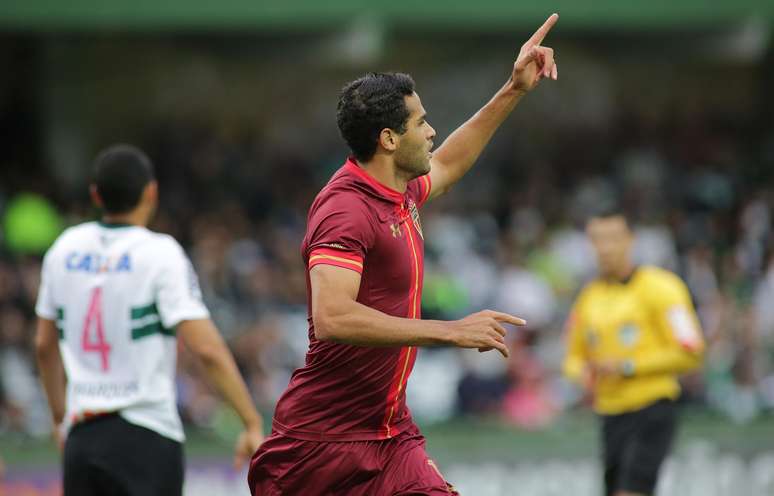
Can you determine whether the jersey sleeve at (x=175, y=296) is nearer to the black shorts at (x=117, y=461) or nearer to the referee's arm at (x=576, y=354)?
the black shorts at (x=117, y=461)

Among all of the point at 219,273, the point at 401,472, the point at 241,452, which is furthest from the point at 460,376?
the point at 401,472

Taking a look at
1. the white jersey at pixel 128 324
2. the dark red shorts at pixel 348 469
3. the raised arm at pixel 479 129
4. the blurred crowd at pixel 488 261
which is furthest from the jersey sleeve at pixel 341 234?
the blurred crowd at pixel 488 261

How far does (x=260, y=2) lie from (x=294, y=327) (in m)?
4.58

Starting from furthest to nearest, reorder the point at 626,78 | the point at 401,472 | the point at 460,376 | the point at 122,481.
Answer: the point at 626,78, the point at 460,376, the point at 122,481, the point at 401,472

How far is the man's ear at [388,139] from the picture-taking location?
214 inches

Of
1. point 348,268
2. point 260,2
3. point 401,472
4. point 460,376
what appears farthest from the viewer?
point 260,2

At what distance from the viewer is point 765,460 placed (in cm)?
1189

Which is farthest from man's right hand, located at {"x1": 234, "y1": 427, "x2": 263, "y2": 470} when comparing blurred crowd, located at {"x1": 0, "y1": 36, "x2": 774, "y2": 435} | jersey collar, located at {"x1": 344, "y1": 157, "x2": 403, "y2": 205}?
blurred crowd, located at {"x1": 0, "y1": 36, "x2": 774, "y2": 435}

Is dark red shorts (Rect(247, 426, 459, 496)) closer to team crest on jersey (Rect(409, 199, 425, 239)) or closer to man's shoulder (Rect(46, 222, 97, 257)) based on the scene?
team crest on jersey (Rect(409, 199, 425, 239))

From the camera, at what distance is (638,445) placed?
332 inches

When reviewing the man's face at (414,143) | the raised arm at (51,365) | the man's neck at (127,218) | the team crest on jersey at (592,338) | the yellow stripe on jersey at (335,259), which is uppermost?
the man's face at (414,143)

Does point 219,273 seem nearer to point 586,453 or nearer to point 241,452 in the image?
point 586,453

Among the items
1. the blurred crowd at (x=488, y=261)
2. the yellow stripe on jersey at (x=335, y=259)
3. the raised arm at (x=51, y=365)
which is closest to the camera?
the yellow stripe on jersey at (x=335, y=259)

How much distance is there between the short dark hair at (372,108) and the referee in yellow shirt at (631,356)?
362cm
